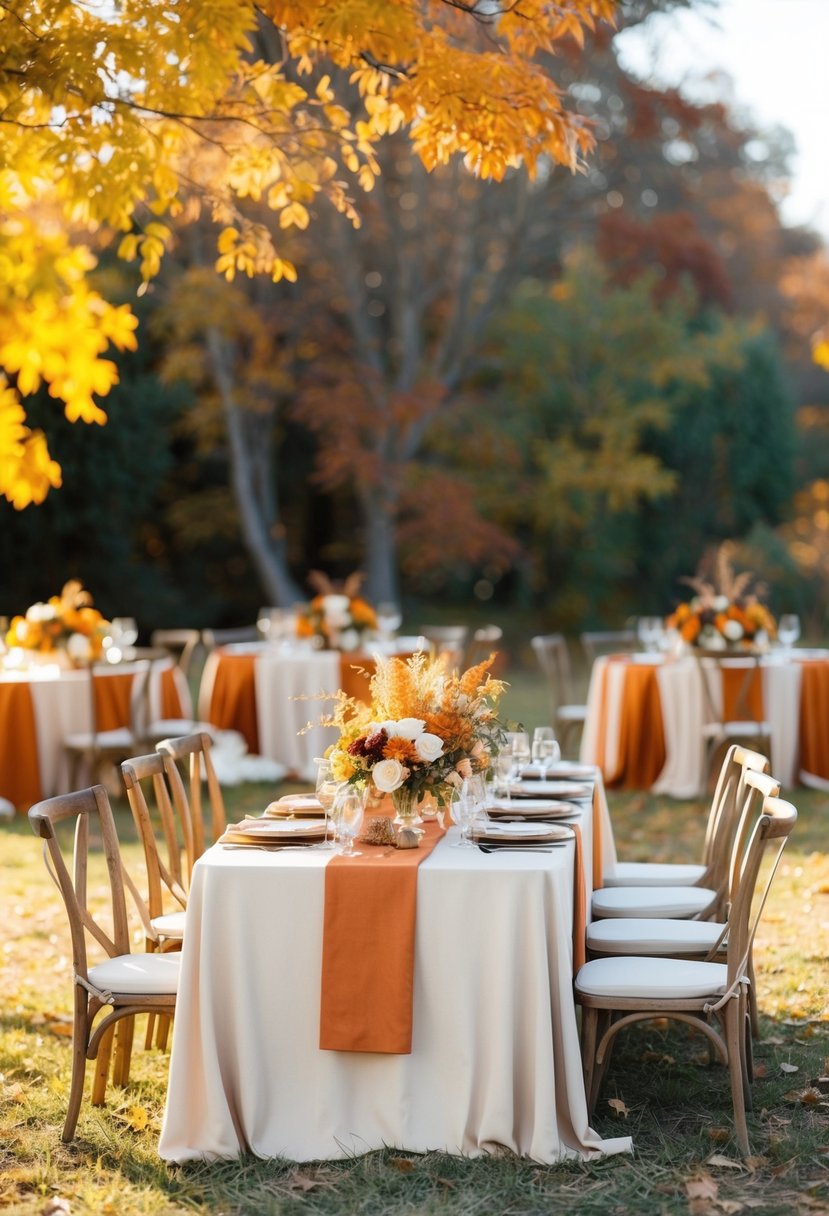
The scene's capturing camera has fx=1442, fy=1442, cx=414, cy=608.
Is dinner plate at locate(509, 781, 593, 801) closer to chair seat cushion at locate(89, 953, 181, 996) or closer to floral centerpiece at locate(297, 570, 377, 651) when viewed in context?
chair seat cushion at locate(89, 953, 181, 996)

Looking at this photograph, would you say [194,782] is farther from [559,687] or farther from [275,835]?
[559,687]

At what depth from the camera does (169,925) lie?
15.9ft

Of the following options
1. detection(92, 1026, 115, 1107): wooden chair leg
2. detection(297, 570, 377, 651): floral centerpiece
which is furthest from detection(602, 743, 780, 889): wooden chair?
detection(297, 570, 377, 651): floral centerpiece

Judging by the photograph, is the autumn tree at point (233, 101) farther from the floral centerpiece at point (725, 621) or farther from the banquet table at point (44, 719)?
the floral centerpiece at point (725, 621)

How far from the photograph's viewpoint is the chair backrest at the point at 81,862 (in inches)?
165

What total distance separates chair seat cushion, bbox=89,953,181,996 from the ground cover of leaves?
0.46 m

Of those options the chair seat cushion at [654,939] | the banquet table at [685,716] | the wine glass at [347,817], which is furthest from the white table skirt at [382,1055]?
the banquet table at [685,716]

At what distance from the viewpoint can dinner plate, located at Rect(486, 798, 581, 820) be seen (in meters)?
4.86

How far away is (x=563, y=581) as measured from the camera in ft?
76.5

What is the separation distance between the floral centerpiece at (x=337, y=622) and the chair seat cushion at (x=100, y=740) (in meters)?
1.94

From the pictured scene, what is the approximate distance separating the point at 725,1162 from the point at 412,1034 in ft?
3.19

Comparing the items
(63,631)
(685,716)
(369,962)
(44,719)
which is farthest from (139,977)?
(685,716)

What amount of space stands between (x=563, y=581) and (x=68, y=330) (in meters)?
19.8

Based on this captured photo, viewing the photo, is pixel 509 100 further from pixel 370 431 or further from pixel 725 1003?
pixel 370 431
